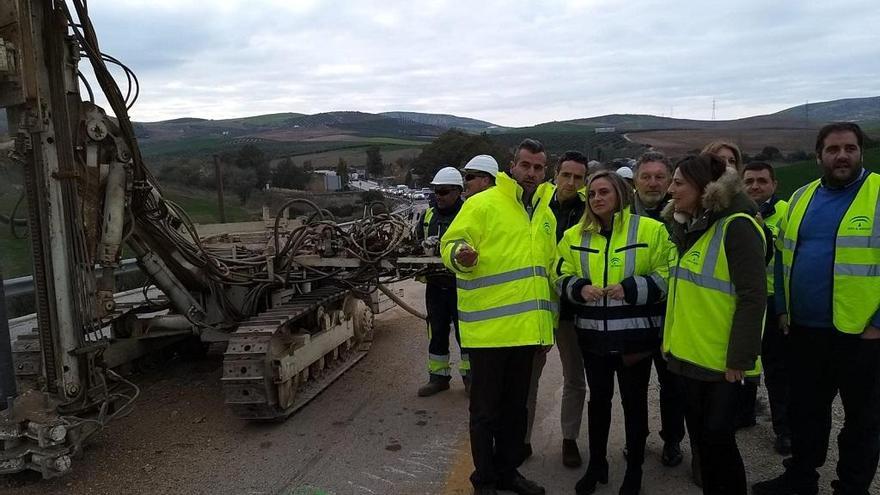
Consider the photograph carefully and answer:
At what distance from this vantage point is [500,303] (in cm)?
363

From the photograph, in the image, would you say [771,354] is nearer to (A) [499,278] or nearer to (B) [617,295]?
(B) [617,295]

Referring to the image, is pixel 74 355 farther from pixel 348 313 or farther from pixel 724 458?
pixel 724 458

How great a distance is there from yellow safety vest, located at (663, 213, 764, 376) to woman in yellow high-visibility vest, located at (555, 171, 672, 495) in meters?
0.26

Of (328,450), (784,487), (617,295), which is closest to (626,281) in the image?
(617,295)

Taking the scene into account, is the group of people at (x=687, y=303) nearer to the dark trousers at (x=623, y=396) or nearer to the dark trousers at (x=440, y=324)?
the dark trousers at (x=623, y=396)

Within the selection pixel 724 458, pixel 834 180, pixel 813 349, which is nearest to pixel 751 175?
pixel 834 180

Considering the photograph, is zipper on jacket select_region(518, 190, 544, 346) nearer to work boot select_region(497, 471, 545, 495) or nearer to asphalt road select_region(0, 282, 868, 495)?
work boot select_region(497, 471, 545, 495)

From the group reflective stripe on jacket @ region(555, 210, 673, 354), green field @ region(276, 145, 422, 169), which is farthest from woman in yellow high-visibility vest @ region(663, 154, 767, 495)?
green field @ region(276, 145, 422, 169)

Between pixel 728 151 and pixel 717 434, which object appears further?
pixel 728 151

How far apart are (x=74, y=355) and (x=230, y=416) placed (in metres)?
1.46

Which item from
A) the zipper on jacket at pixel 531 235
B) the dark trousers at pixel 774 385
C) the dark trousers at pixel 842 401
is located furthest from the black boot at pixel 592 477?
the dark trousers at pixel 774 385

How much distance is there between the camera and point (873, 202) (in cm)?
337

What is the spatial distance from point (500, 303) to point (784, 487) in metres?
2.04

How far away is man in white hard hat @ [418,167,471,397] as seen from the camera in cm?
573
